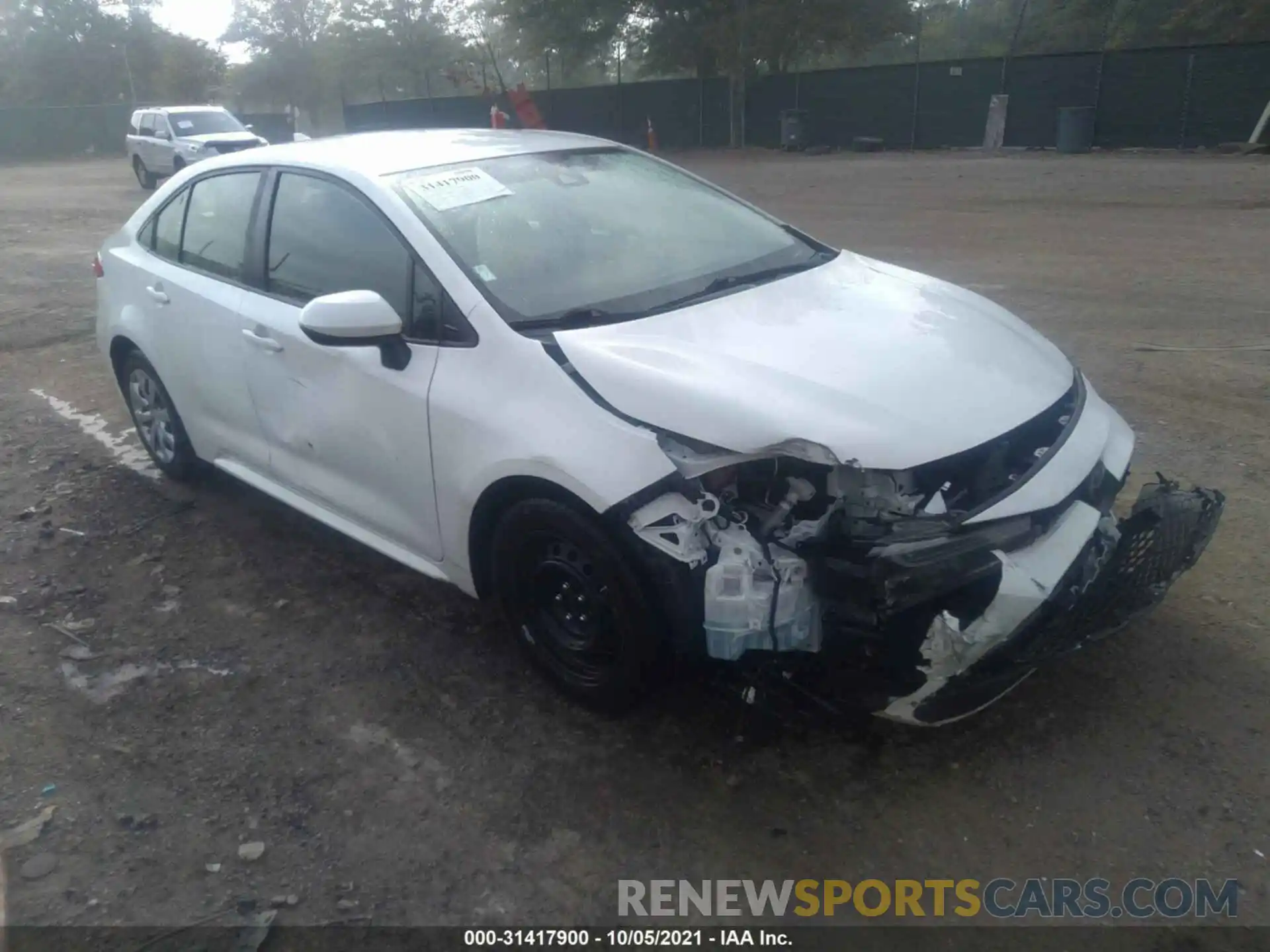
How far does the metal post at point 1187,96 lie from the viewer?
2064cm

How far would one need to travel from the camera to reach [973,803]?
2854mm

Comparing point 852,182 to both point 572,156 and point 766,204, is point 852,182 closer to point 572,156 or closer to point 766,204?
point 766,204

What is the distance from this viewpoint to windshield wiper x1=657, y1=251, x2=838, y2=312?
3449 mm

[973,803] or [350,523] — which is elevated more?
[350,523]

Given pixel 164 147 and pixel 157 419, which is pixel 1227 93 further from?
pixel 157 419

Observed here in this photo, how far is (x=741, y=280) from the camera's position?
12.1ft

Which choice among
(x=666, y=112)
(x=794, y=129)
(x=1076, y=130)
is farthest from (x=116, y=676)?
(x=666, y=112)

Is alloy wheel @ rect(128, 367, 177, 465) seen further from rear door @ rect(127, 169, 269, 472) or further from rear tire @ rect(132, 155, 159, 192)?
rear tire @ rect(132, 155, 159, 192)

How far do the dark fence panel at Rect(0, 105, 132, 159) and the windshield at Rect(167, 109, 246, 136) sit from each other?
2579 cm

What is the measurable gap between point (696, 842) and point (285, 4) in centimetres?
7196

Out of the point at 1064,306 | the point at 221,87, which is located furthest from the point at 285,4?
the point at 1064,306

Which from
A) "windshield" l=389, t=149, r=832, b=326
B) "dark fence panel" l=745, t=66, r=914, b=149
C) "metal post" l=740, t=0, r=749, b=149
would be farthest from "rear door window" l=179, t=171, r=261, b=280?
"metal post" l=740, t=0, r=749, b=149

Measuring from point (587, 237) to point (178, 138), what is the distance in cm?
2102

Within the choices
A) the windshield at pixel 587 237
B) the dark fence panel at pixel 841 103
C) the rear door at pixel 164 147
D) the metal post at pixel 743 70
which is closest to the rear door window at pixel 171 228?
the windshield at pixel 587 237
